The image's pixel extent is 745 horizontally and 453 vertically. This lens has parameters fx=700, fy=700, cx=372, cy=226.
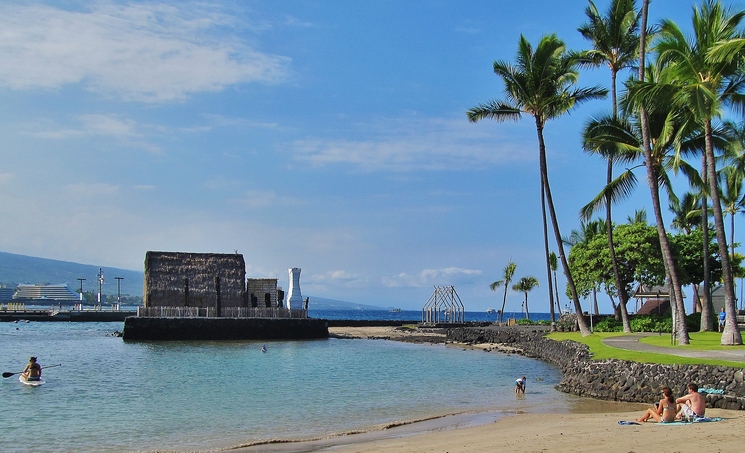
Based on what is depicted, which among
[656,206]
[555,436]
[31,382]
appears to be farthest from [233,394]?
[656,206]

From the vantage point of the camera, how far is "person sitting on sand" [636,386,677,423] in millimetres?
14383

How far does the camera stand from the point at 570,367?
24.2 m

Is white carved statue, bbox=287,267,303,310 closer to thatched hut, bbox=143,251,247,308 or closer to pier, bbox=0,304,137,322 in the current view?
thatched hut, bbox=143,251,247,308

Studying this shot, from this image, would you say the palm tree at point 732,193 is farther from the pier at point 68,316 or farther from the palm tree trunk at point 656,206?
the pier at point 68,316

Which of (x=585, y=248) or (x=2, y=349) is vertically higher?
(x=585, y=248)

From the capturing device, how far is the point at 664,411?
14.4 meters

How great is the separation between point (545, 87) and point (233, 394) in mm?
20691

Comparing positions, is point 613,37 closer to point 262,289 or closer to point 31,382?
point 31,382

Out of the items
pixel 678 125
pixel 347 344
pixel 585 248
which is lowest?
pixel 347 344

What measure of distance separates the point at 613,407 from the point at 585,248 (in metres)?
28.8

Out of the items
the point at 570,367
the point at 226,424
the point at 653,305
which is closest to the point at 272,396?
A: the point at 226,424

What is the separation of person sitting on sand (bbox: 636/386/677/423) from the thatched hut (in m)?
40.1

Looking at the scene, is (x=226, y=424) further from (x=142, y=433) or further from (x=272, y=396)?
(x=272, y=396)

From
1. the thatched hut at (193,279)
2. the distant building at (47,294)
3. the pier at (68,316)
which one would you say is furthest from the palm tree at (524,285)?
the distant building at (47,294)
